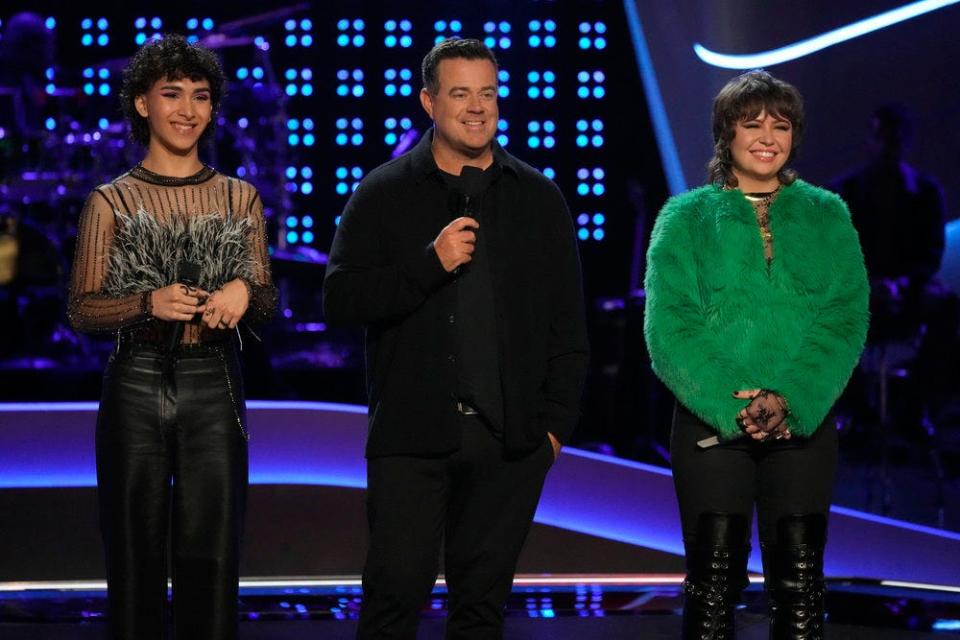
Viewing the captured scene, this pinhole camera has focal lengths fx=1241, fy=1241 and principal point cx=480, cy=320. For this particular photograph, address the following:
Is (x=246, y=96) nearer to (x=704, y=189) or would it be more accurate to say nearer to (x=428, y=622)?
(x=428, y=622)

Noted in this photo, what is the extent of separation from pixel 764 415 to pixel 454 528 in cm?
75

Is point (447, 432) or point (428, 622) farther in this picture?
point (428, 622)

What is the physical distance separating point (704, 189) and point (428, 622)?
179 centimetres

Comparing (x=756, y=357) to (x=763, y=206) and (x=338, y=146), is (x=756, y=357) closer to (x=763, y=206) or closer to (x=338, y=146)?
(x=763, y=206)

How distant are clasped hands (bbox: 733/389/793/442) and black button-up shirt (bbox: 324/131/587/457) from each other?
15.4 inches

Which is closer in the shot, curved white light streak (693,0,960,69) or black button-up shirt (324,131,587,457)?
black button-up shirt (324,131,587,457)

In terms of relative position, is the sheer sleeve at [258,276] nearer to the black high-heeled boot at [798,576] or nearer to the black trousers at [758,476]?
the black trousers at [758,476]

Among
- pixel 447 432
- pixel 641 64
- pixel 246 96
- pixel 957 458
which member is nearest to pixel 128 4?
pixel 246 96

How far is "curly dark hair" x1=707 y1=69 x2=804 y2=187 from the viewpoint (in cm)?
287

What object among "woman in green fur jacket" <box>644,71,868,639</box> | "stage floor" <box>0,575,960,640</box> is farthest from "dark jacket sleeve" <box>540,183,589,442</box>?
"stage floor" <box>0,575,960,640</box>

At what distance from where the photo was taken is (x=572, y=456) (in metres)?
4.98

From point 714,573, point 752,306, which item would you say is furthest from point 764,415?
point 714,573

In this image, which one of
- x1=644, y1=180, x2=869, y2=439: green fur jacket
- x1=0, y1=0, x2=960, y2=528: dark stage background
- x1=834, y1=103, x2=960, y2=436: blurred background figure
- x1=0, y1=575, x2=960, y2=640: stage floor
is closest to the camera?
x1=644, y1=180, x2=869, y2=439: green fur jacket

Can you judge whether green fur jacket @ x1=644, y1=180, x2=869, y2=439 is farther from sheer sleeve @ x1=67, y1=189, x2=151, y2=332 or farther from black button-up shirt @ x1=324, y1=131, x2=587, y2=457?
sheer sleeve @ x1=67, y1=189, x2=151, y2=332
